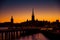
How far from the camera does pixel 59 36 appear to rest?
4534cm

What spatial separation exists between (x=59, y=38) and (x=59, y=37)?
46.4 inches

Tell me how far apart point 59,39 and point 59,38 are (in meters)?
0.48

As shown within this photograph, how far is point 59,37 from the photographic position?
45.1 m

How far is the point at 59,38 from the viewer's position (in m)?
44.0

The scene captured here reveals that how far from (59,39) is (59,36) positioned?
191 cm

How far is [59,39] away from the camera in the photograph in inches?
1714

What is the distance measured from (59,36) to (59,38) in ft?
4.71

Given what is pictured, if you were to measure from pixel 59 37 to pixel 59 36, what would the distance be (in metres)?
0.32

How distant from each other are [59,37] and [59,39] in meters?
1.65
